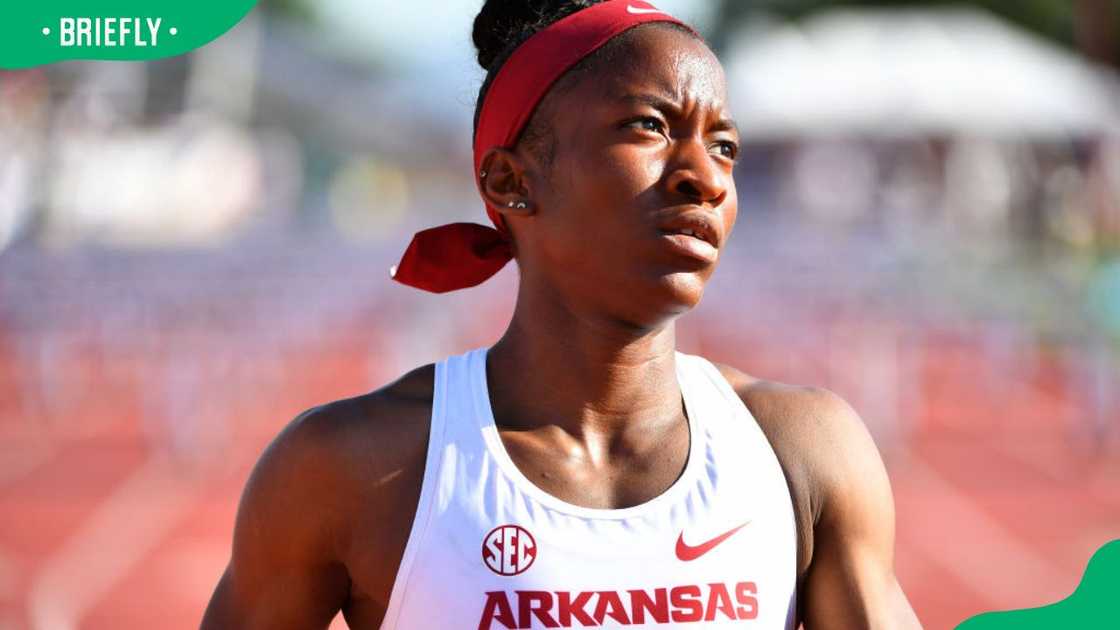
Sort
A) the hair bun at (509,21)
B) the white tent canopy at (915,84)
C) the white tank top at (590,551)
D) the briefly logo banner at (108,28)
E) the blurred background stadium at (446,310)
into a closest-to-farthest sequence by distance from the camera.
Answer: the white tank top at (590,551), the hair bun at (509,21), the briefly logo banner at (108,28), the blurred background stadium at (446,310), the white tent canopy at (915,84)

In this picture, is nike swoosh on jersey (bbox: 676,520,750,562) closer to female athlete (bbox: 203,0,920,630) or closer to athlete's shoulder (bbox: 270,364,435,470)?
female athlete (bbox: 203,0,920,630)

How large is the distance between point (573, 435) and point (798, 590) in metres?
0.40

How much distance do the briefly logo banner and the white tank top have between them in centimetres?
172

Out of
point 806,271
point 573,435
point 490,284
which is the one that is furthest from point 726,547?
point 490,284

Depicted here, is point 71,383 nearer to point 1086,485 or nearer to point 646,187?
point 1086,485

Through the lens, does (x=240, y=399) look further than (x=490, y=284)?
No

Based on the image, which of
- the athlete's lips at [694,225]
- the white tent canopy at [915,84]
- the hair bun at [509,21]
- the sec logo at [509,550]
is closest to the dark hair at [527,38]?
the hair bun at [509,21]

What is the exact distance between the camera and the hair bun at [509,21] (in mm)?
2090

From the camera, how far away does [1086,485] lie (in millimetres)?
9625

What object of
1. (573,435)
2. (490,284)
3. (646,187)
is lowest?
(490,284)

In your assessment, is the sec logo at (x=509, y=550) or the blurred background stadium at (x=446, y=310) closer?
the sec logo at (x=509, y=550)

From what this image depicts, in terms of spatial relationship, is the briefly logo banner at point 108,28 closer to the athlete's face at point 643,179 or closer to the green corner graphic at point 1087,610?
the athlete's face at point 643,179

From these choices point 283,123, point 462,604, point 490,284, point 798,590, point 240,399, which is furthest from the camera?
point 283,123

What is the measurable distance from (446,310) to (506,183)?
12945 mm
